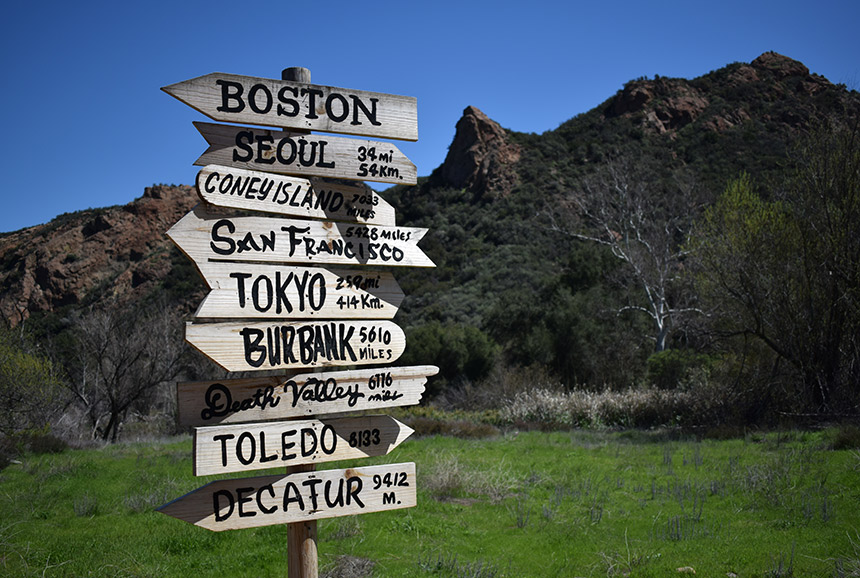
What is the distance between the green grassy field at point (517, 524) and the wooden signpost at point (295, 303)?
217 centimetres

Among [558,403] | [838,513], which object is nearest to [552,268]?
Answer: [558,403]

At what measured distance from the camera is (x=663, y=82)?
53531 mm

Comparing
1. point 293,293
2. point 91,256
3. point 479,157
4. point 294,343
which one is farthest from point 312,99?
point 91,256

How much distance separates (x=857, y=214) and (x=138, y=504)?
1504 centimetres

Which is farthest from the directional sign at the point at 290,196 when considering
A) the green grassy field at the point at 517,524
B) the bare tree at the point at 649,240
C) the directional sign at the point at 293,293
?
the bare tree at the point at 649,240

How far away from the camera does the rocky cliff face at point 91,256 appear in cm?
4128

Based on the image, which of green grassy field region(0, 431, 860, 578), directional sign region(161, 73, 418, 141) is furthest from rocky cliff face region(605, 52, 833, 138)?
directional sign region(161, 73, 418, 141)

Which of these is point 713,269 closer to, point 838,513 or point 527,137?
point 838,513

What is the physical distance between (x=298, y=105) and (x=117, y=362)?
770 inches

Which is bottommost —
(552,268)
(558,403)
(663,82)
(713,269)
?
(558,403)

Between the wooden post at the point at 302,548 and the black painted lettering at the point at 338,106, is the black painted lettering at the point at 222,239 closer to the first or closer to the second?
the black painted lettering at the point at 338,106

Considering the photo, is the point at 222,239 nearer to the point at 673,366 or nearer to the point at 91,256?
the point at 673,366

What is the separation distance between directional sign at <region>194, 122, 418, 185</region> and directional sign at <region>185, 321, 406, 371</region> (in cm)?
82

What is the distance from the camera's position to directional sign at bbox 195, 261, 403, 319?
2.91m
